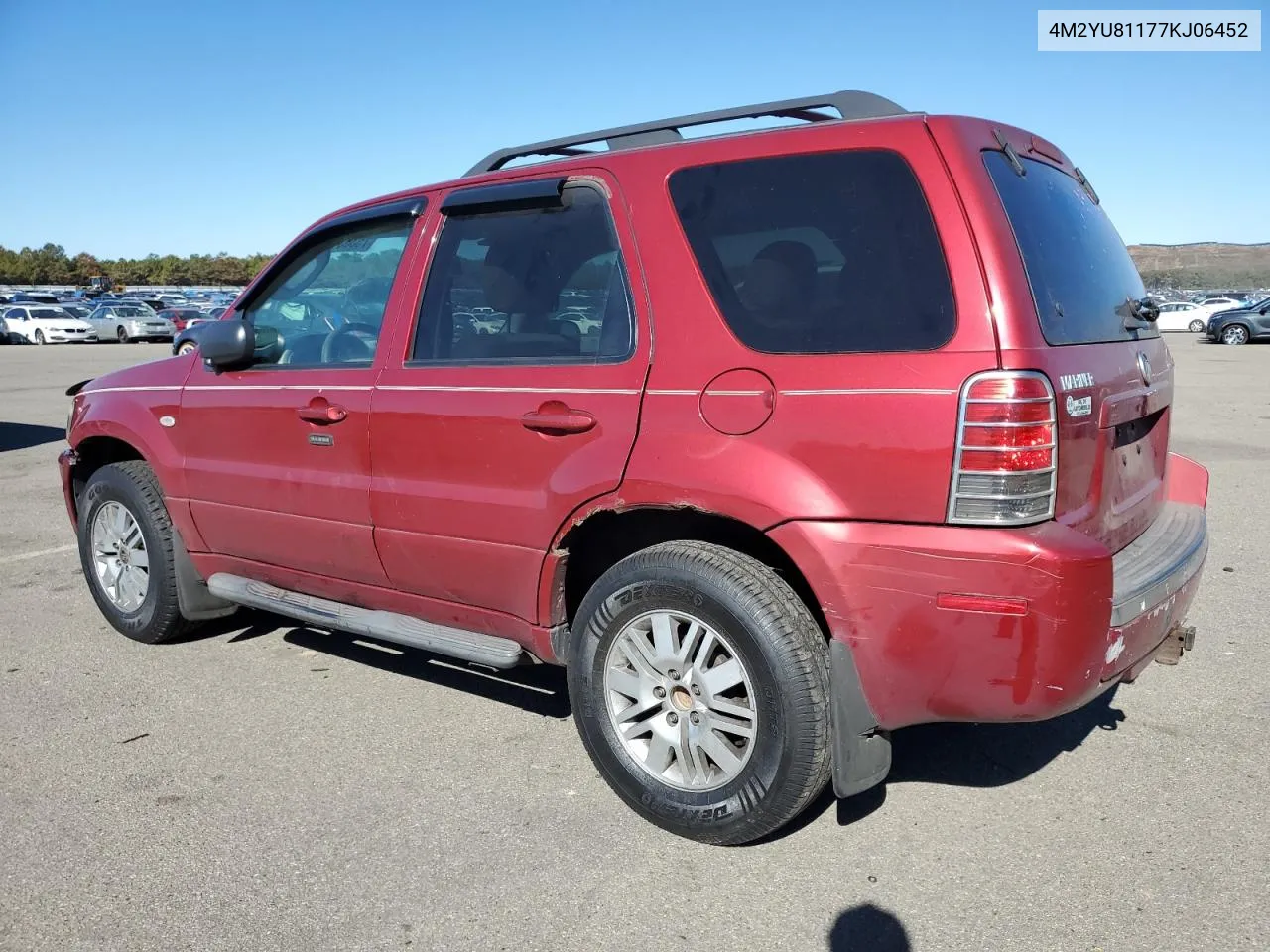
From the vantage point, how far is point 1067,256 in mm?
3104

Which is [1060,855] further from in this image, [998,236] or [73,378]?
[73,378]

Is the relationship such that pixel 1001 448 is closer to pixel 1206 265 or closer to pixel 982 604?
pixel 982 604

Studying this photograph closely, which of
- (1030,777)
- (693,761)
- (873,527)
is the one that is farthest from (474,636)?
(1030,777)

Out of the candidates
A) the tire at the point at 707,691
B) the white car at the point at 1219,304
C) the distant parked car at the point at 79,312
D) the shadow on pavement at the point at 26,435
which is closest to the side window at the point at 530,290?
the tire at the point at 707,691

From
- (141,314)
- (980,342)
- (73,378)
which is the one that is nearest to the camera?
(980,342)

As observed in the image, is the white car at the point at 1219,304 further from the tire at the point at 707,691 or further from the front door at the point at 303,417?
the tire at the point at 707,691

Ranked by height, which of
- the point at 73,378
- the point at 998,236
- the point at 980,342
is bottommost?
the point at 73,378

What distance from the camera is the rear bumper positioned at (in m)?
2.63

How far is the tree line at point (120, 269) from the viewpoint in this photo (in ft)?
368

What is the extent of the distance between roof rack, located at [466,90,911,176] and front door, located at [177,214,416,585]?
504 millimetres

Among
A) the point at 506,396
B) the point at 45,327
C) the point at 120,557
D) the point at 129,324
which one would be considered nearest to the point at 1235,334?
the point at 120,557

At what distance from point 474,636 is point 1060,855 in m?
1.95

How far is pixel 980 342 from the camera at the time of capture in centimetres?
266

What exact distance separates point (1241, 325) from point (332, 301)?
3573cm
